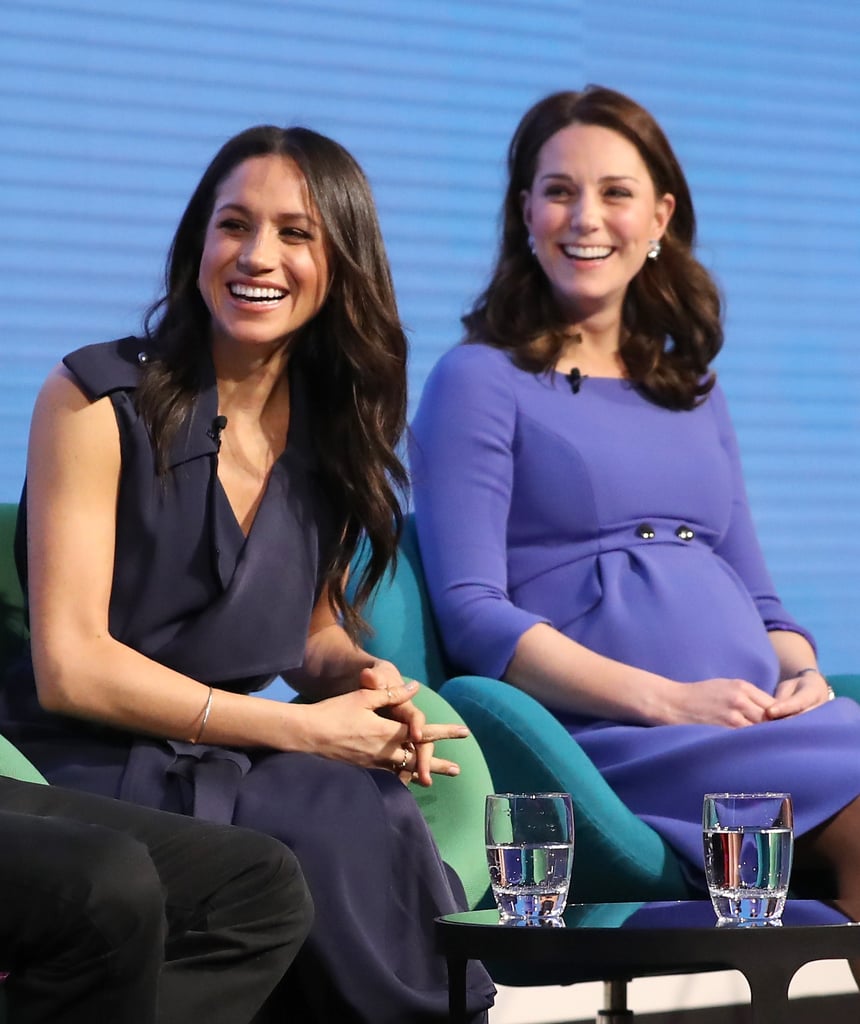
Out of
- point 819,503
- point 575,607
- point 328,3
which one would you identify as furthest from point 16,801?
point 819,503

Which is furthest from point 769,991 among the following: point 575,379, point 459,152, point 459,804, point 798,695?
point 459,152

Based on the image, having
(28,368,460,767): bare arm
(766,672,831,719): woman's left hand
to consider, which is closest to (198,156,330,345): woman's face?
(28,368,460,767): bare arm

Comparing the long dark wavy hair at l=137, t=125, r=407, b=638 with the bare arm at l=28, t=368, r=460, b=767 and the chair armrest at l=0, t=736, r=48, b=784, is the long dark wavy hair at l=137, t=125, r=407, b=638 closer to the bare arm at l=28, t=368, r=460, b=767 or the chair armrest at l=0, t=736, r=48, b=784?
the bare arm at l=28, t=368, r=460, b=767

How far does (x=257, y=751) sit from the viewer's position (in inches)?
80.7

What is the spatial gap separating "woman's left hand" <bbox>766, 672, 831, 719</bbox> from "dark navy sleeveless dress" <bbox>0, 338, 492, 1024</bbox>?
2.35 feet

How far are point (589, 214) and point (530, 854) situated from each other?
144 centimetres

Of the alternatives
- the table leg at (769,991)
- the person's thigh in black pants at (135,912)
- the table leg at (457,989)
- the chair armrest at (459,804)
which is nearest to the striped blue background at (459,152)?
the chair armrest at (459,804)

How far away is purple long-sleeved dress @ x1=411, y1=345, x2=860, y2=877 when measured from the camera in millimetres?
2635

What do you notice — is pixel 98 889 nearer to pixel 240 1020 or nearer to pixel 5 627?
pixel 240 1020

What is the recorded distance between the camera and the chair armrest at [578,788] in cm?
229

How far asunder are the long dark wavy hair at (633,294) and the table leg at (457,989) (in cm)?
133

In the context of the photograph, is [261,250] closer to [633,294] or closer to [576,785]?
[576,785]

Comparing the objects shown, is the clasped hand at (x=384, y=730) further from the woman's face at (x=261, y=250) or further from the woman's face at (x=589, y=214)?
the woman's face at (x=589, y=214)

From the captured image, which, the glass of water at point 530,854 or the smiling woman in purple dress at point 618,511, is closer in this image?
the glass of water at point 530,854
